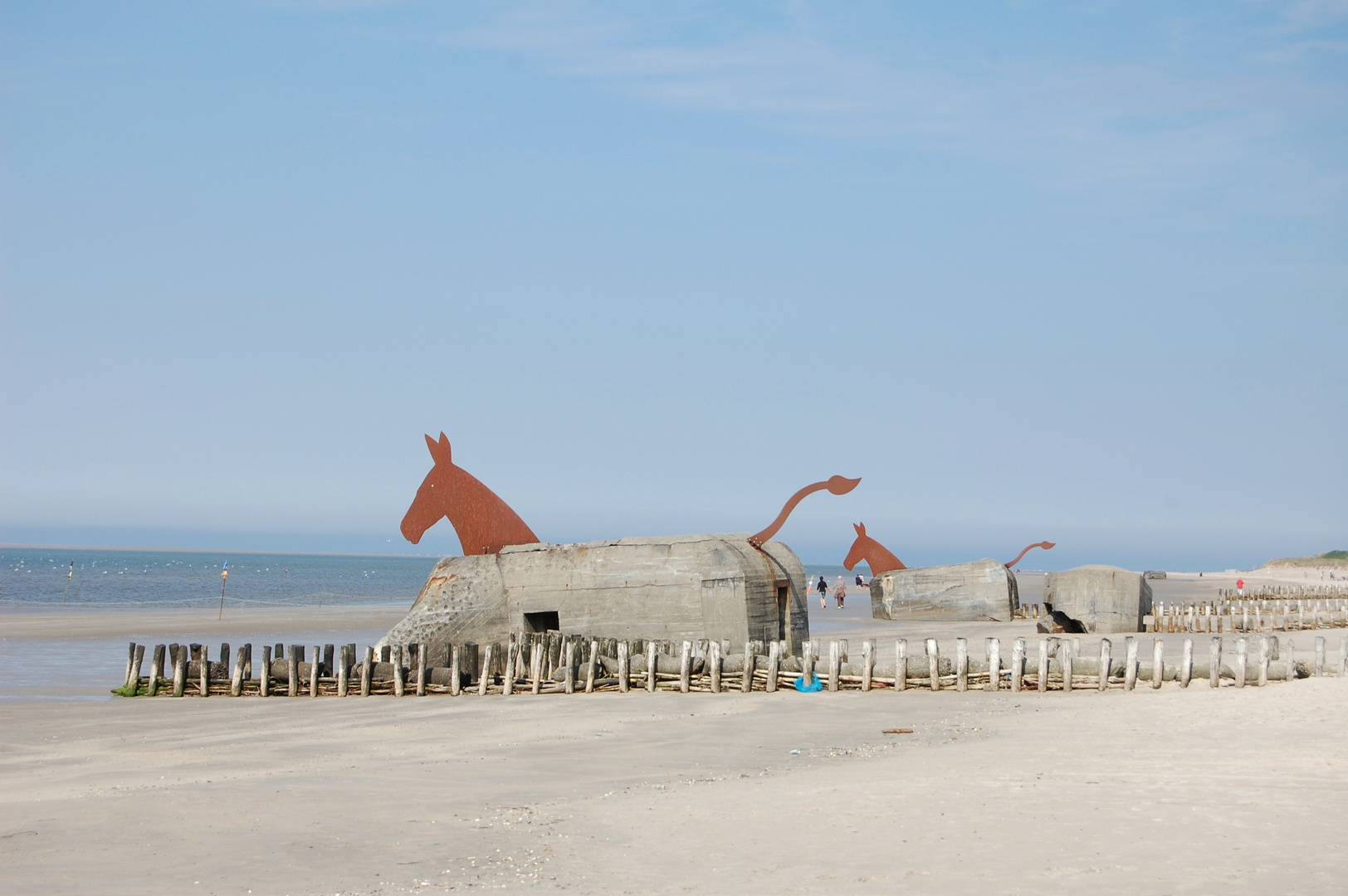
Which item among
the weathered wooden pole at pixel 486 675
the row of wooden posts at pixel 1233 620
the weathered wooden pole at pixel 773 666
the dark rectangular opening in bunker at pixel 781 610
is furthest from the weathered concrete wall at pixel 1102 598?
the weathered wooden pole at pixel 486 675

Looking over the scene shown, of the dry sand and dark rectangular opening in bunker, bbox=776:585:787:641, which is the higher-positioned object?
dark rectangular opening in bunker, bbox=776:585:787:641

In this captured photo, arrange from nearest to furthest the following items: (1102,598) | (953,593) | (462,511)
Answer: (462,511) → (1102,598) → (953,593)

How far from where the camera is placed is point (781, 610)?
1934 cm

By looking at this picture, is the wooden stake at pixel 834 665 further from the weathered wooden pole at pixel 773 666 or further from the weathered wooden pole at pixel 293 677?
the weathered wooden pole at pixel 293 677

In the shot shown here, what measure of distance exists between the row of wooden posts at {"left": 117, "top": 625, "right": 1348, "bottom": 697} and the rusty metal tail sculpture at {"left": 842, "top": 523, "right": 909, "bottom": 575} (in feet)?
62.9

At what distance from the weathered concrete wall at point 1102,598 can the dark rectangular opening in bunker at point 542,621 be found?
16.0 m

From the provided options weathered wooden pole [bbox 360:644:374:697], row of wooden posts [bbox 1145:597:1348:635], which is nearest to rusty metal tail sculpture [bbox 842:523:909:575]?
row of wooden posts [bbox 1145:597:1348:635]

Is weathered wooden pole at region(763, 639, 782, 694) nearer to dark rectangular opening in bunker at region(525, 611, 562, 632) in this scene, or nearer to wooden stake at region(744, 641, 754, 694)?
wooden stake at region(744, 641, 754, 694)

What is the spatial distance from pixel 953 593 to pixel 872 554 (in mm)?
4230

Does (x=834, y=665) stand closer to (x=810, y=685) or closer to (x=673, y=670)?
(x=810, y=685)

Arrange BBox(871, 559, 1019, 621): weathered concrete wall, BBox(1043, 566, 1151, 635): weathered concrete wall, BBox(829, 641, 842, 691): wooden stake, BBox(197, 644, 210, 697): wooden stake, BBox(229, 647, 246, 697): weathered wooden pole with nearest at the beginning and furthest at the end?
1. BBox(829, 641, 842, 691): wooden stake
2. BBox(229, 647, 246, 697): weathered wooden pole
3. BBox(197, 644, 210, 697): wooden stake
4. BBox(1043, 566, 1151, 635): weathered concrete wall
5. BBox(871, 559, 1019, 621): weathered concrete wall

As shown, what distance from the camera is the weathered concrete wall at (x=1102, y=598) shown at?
29562mm

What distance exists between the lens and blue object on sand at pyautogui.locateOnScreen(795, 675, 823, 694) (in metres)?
16.1

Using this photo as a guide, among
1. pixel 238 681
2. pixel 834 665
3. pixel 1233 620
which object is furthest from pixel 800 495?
pixel 1233 620
